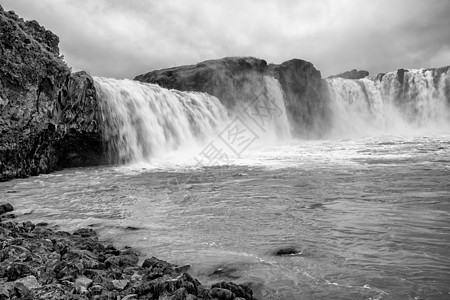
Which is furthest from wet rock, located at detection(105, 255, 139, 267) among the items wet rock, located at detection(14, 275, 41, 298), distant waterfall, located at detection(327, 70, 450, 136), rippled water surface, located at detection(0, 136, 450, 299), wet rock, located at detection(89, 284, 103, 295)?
distant waterfall, located at detection(327, 70, 450, 136)

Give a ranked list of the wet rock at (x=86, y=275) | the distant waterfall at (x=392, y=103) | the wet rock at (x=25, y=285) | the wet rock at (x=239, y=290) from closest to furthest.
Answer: the wet rock at (x=25, y=285) < the wet rock at (x=86, y=275) < the wet rock at (x=239, y=290) < the distant waterfall at (x=392, y=103)

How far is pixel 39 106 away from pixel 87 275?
466 inches

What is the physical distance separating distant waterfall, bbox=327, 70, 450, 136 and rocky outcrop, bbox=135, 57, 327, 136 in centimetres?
400

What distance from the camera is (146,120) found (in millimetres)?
20438

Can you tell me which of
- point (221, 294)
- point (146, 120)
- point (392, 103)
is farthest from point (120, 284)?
point (392, 103)

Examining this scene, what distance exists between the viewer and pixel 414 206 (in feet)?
24.7

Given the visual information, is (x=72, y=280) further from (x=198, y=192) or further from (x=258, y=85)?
(x=258, y=85)

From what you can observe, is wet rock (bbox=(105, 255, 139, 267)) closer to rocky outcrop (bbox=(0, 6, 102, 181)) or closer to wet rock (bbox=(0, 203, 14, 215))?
wet rock (bbox=(0, 203, 14, 215))

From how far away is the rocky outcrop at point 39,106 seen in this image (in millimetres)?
12930

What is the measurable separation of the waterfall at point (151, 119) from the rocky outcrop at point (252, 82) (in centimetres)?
852

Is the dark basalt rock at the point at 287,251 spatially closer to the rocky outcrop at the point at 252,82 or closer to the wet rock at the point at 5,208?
the wet rock at the point at 5,208

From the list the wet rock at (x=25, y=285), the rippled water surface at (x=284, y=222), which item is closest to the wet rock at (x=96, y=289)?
the wet rock at (x=25, y=285)

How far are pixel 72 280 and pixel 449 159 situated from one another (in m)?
16.9

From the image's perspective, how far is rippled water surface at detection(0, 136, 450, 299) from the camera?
4285 mm
